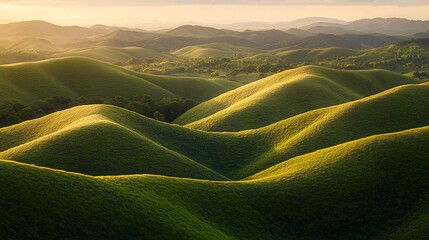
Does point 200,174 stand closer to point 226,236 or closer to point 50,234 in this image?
point 226,236

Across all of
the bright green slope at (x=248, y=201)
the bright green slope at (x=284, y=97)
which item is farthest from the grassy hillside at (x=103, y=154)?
the bright green slope at (x=284, y=97)

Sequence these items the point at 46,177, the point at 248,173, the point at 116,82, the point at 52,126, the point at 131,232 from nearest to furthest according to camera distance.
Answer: the point at 131,232 < the point at 46,177 < the point at 248,173 < the point at 52,126 < the point at 116,82

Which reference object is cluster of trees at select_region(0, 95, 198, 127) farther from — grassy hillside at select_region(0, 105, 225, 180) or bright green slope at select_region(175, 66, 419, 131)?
grassy hillside at select_region(0, 105, 225, 180)

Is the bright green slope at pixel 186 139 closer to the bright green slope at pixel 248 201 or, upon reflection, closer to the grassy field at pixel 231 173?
the grassy field at pixel 231 173

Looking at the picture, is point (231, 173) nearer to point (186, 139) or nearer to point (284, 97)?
point (186, 139)

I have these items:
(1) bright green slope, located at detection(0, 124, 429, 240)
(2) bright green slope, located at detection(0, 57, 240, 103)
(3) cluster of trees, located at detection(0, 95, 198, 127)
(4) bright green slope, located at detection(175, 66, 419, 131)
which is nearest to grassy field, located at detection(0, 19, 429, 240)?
(1) bright green slope, located at detection(0, 124, 429, 240)

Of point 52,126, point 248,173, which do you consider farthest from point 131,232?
point 52,126
